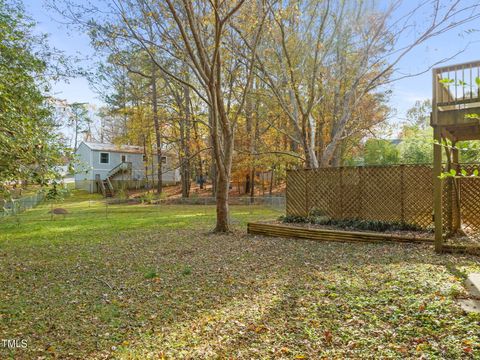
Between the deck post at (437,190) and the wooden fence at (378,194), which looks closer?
the deck post at (437,190)

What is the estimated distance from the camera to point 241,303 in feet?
11.6

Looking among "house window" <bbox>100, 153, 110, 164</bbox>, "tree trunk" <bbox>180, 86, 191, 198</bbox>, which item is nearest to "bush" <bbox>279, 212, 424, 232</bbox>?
"tree trunk" <bbox>180, 86, 191, 198</bbox>

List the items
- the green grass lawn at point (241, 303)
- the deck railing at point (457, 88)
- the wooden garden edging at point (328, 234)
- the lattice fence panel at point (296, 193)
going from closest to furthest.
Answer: the green grass lawn at point (241, 303), the deck railing at point (457, 88), the wooden garden edging at point (328, 234), the lattice fence panel at point (296, 193)

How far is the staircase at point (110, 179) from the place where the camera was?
26.6 metres

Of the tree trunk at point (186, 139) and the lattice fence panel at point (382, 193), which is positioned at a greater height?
the tree trunk at point (186, 139)

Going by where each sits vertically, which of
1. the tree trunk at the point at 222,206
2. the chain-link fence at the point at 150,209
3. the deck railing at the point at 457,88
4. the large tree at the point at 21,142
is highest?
the deck railing at the point at 457,88

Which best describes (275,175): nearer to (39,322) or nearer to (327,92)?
(327,92)

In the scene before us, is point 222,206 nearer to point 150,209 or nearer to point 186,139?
point 150,209

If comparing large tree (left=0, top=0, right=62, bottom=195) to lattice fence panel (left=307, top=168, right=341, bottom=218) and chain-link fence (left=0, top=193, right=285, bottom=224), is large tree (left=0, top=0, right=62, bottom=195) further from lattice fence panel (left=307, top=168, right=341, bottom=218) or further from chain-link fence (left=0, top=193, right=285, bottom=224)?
chain-link fence (left=0, top=193, right=285, bottom=224)

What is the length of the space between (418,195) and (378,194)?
3.03ft

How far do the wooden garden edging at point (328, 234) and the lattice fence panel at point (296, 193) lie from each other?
196 cm

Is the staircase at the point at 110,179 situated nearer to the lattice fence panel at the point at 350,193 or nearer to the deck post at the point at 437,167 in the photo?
the lattice fence panel at the point at 350,193

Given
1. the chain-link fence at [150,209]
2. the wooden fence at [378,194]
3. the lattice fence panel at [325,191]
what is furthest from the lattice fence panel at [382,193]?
the chain-link fence at [150,209]

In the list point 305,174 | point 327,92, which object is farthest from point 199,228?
point 327,92
